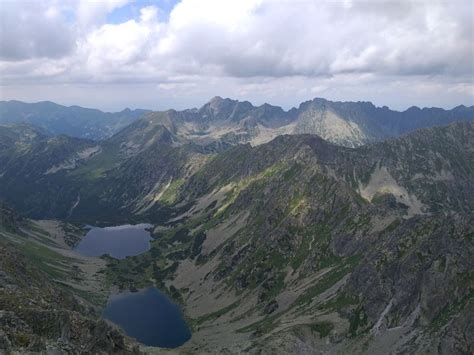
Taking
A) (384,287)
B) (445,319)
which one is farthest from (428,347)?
(384,287)

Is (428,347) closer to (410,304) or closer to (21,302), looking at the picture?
(410,304)

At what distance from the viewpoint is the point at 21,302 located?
9519cm

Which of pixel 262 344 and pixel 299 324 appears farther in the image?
pixel 299 324

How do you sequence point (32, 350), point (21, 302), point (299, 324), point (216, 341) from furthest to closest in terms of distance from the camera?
point (216, 341) → point (299, 324) → point (21, 302) → point (32, 350)

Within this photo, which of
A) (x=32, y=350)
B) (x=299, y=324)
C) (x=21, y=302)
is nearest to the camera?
(x=32, y=350)

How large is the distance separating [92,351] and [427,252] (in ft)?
450

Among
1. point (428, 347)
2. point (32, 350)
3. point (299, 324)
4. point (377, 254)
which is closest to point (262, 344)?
point (299, 324)

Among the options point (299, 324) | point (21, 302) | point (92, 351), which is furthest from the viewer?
point (299, 324)

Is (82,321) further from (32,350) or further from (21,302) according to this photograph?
(32,350)

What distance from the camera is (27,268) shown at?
17275cm

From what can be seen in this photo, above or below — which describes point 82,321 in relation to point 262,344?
above

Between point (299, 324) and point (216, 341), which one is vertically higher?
point (299, 324)

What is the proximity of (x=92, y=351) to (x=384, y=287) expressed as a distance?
401 feet

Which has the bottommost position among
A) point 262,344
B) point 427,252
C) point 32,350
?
point 262,344
